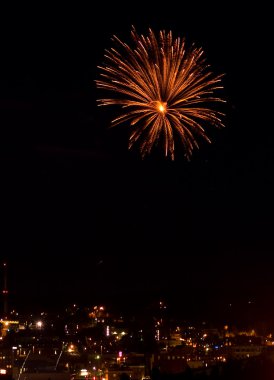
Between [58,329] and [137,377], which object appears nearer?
[137,377]

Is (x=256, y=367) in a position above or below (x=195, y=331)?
below

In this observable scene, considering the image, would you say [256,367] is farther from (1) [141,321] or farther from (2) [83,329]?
(2) [83,329]

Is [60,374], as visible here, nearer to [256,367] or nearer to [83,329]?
[256,367]

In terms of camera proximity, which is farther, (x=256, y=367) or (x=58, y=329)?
(x=58, y=329)

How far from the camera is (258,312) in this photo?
113ft

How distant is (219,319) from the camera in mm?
38750

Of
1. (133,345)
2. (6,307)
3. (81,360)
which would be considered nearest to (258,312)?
(133,345)

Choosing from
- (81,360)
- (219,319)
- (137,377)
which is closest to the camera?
(137,377)

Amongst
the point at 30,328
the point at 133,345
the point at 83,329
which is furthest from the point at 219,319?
the point at 30,328

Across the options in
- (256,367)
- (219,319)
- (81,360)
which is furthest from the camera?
(219,319)

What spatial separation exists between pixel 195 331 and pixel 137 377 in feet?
73.2

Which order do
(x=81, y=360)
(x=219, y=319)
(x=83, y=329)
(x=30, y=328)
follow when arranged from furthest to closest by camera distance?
(x=30, y=328) → (x=83, y=329) → (x=219, y=319) → (x=81, y=360)

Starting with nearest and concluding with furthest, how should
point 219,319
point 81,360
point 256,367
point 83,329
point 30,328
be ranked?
point 256,367 → point 81,360 → point 219,319 → point 83,329 → point 30,328

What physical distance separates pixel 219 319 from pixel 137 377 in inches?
787
